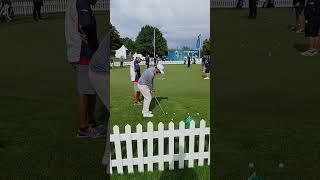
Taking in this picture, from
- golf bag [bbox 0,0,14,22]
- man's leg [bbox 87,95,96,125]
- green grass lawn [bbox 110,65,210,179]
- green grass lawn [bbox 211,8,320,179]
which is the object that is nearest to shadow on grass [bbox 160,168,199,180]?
green grass lawn [bbox 110,65,210,179]

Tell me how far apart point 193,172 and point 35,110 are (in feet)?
17.3

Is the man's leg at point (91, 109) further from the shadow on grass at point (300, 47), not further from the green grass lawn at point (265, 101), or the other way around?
the shadow on grass at point (300, 47)

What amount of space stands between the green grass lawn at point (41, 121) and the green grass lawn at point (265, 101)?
1925mm

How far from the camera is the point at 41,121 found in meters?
7.78

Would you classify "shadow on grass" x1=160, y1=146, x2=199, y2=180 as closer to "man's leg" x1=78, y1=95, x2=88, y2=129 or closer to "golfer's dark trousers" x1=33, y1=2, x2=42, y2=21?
"man's leg" x1=78, y1=95, x2=88, y2=129

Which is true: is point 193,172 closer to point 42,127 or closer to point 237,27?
point 42,127

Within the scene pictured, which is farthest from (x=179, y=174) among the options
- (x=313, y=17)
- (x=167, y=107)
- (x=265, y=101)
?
(x=313, y=17)

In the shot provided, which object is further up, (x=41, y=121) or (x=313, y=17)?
(x=313, y=17)

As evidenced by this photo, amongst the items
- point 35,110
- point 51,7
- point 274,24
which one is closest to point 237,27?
point 274,24

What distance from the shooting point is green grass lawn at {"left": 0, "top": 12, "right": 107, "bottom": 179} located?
509 centimetres

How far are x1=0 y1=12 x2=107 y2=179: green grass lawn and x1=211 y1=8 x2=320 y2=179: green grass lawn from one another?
1.92 m

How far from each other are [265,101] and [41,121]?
5.65 meters

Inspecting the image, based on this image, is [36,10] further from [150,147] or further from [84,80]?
[150,147]

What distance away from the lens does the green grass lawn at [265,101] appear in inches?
214
